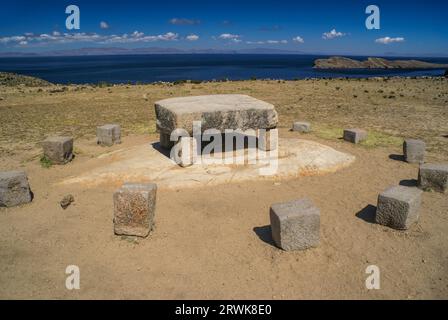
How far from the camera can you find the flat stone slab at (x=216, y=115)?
9039 millimetres

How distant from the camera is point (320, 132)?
13828mm

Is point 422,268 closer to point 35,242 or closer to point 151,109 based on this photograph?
point 35,242

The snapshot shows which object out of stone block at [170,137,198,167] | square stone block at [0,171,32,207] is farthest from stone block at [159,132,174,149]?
square stone block at [0,171,32,207]

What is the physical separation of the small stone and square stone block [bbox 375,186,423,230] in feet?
20.4

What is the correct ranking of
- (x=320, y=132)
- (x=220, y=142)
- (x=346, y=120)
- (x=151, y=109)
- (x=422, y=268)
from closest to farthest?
(x=422, y=268), (x=220, y=142), (x=320, y=132), (x=346, y=120), (x=151, y=109)

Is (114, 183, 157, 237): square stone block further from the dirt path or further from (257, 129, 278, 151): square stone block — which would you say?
(257, 129, 278, 151): square stone block

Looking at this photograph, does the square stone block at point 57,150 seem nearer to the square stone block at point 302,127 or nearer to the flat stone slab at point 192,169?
the flat stone slab at point 192,169

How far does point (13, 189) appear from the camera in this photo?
769cm

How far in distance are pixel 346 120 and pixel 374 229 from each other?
10.4 metres

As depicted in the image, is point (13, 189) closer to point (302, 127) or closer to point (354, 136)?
point (302, 127)

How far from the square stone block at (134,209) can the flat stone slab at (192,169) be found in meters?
A: 1.92

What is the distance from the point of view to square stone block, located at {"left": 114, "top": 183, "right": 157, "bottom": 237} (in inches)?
249
